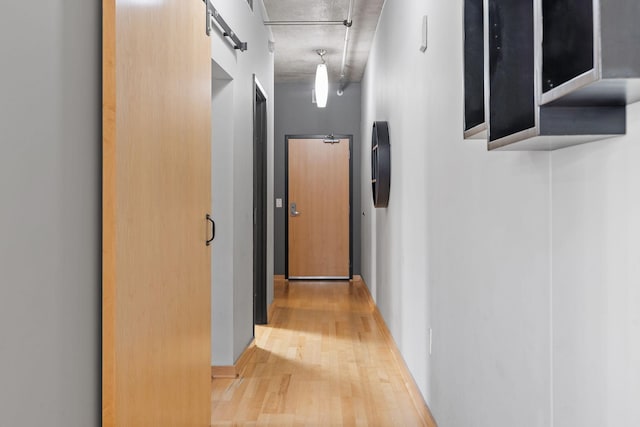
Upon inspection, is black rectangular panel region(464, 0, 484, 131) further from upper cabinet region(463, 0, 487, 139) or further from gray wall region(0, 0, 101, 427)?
gray wall region(0, 0, 101, 427)

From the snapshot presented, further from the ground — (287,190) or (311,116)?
(311,116)

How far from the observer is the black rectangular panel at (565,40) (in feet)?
3.17

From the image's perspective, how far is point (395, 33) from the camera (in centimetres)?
384

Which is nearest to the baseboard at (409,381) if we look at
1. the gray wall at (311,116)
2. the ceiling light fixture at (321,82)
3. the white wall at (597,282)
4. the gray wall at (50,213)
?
the white wall at (597,282)

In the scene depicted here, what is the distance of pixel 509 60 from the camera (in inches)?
46.8

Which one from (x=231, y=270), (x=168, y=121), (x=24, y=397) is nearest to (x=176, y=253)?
(x=168, y=121)

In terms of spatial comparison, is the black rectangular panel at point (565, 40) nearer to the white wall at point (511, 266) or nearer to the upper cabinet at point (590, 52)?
the upper cabinet at point (590, 52)

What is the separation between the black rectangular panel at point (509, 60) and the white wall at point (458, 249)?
152mm

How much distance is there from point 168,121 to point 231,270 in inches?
60.0

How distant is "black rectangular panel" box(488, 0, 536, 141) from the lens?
1.18m

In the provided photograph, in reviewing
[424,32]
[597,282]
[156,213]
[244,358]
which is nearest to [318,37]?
[424,32]

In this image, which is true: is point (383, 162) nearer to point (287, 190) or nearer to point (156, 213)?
point (156, 213)

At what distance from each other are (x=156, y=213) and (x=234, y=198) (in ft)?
5.15

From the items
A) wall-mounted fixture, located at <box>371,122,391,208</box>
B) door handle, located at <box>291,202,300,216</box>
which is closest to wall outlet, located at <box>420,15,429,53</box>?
wall-mounted fixture, located at <box>371,122,391,208</box>
